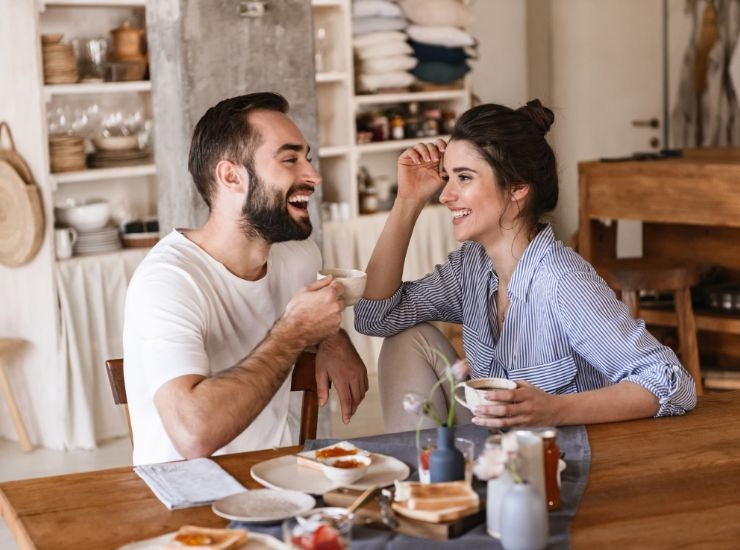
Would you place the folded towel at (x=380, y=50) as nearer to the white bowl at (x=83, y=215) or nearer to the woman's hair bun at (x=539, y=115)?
the white bowl at (x=83, y=215)

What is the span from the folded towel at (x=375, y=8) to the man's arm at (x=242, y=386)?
3866 mm

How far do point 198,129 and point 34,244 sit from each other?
244cm

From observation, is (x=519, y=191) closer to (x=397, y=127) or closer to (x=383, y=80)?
(x=383, y=80)

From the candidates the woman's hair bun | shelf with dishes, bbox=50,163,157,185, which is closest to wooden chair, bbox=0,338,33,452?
shelf with dishes, bbox=50,163,157,185

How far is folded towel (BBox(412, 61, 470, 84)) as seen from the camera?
6371 mm

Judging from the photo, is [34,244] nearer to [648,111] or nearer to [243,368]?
[243,368]

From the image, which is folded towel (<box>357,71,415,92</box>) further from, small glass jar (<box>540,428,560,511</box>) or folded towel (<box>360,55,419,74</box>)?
small glass jar (<box>540,428,560,511</box>)

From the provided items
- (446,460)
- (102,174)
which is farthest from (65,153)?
(446,460)

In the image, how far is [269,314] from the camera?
2721mm

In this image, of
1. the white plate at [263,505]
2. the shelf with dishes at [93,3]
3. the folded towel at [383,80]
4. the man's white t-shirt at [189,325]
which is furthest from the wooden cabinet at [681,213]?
the white plate at [263,505]

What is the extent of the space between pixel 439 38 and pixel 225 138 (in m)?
3.78

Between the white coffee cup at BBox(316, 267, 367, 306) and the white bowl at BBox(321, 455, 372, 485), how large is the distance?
495 mm

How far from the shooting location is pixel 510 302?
273 centimetres

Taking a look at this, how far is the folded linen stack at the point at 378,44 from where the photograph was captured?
6.08 m
